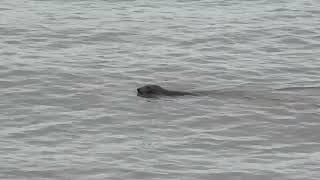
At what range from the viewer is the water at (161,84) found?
38.4 feet

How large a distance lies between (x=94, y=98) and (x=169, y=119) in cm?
176

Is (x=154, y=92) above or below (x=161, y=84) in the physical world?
below

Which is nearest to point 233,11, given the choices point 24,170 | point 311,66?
point 311,66

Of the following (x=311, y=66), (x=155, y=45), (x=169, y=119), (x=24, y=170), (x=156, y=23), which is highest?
(x=156, y=23)

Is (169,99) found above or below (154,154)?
above

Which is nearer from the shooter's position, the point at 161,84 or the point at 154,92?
the point at 154,92

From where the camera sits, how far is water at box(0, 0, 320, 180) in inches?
461

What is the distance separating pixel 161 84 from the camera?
16.1 m

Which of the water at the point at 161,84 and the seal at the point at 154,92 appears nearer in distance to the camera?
the water at the point at 161,84

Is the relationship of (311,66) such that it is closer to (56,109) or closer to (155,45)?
(155,45)

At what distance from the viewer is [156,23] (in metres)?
21.5

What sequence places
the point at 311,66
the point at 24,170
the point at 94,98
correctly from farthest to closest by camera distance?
the point at 311,66, the point at 94,98, the point at 24,170

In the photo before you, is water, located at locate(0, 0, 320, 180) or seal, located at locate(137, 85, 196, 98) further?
seal, located at locate(137, 85, 196, 98)

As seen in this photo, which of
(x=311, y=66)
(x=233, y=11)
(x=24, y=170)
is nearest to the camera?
(x=24, y=170)
